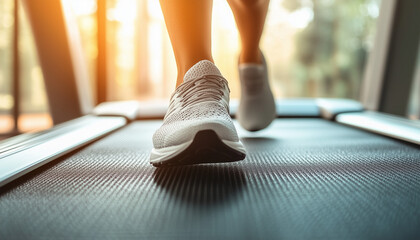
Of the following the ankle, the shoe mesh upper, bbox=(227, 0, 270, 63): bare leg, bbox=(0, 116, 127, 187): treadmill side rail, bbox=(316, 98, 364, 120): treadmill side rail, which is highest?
bbox=(227, 0, 270, 63): bare leg

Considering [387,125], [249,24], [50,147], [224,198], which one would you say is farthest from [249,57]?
[224,198]

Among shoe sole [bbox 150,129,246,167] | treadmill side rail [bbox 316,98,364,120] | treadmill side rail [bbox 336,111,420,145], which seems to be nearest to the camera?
shoe sole [bbox 150,129,246,167]

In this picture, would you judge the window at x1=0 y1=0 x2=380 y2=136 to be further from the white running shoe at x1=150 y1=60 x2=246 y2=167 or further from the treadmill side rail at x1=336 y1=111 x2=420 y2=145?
the white running shoe at x1=150 y1=60 x2=246 y2=167

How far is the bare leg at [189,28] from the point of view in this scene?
0.89m

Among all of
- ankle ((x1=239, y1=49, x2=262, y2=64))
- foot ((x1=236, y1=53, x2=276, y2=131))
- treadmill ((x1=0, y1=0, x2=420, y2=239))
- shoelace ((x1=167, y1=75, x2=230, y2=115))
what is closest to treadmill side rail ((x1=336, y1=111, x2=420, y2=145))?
treadmill ((x1=0, y1=0, x2=420, y2=239))

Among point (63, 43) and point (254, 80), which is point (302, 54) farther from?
point (254, 80)

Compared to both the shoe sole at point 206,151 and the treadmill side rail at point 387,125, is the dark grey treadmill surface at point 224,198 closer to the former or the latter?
the shoe sole at point 206,151

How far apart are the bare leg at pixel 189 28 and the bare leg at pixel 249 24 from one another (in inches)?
19.2

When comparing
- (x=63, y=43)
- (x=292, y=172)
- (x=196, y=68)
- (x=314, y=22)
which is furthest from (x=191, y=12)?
(x=314, y=22)

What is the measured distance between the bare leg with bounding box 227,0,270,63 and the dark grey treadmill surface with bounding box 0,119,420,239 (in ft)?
1.59

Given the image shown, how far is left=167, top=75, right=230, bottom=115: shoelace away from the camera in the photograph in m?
0.84

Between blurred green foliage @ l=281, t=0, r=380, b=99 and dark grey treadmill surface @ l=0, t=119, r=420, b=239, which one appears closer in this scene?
dark grey treadmill surface @ l=0, t=119, r=420, b=239

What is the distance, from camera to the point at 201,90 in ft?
2.78

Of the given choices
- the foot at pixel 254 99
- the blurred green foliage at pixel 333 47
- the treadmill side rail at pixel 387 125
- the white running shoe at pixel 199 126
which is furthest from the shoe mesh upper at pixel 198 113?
the blurred green foliage at pixel 333 47
